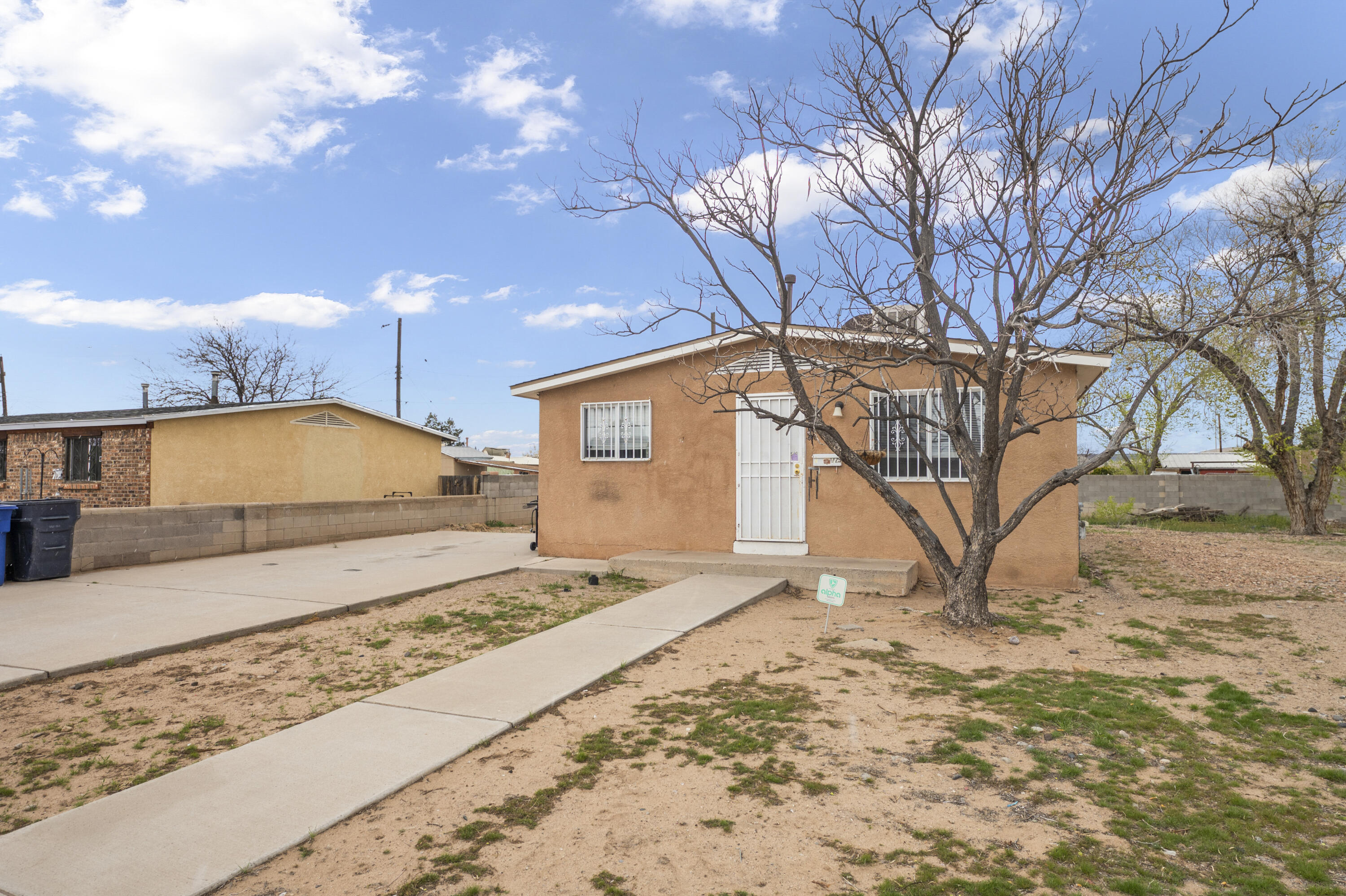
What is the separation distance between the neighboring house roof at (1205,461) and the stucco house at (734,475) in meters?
32.5

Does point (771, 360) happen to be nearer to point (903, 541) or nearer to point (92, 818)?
point (903, 541)

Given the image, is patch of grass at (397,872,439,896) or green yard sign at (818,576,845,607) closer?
patch of grass at (397,872,439,896)

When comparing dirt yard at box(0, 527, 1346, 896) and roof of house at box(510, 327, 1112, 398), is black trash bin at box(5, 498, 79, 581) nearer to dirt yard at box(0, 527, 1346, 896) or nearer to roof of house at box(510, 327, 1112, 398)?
dirt yard at box(0, 527, 1346, 896)

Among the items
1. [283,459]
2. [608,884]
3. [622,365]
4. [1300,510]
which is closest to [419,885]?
[608,884]

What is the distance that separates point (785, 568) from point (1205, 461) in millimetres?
45322

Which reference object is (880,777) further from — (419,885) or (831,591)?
(831,591)

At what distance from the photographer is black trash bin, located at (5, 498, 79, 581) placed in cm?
968

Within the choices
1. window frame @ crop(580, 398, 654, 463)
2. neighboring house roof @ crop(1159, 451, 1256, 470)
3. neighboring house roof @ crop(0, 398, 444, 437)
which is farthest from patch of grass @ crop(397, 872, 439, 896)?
neighboring house roof @ crop(1159, 451, 1256, 470)

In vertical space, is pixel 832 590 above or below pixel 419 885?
above

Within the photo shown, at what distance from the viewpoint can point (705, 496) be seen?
36.7ft

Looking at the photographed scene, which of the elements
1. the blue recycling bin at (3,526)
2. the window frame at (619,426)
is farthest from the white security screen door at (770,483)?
the blue recycling bin at (3,526)

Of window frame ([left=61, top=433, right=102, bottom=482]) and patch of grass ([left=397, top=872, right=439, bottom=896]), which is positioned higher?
window frame ([left=61, top=433, right=102, bottom=482])

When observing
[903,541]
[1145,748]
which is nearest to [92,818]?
[1145,748]

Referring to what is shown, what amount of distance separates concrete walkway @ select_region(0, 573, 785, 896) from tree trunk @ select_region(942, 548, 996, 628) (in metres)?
3.18
